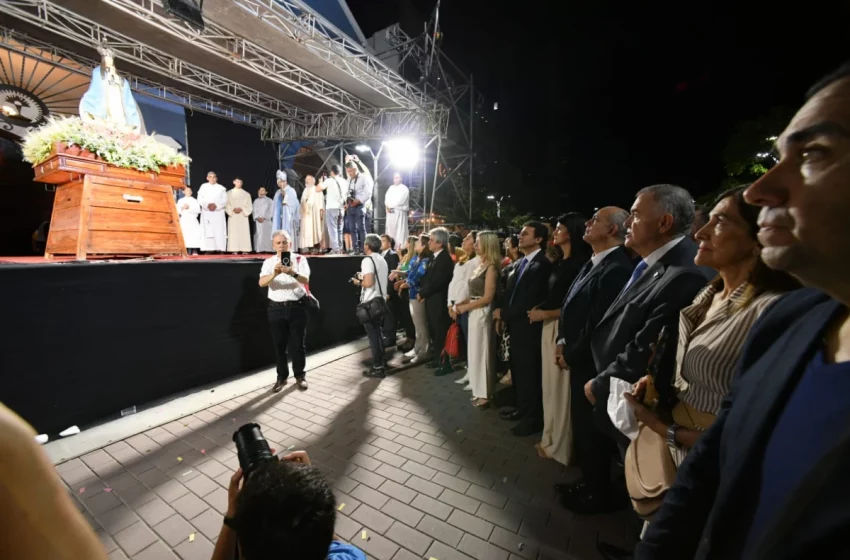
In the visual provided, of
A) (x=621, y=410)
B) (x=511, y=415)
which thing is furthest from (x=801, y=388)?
(x=511, y=415)

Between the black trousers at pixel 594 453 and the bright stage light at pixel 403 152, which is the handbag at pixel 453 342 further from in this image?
the bright stage light at pixel 403 152

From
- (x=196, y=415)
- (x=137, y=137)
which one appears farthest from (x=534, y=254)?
(x=137, y=137)

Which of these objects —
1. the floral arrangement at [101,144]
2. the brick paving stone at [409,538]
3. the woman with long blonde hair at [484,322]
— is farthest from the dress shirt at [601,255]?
the floral arrangement at [101,144]

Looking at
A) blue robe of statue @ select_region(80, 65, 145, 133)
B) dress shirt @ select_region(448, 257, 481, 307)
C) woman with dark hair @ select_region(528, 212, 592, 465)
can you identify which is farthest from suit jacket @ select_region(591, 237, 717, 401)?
blue robe of statue @ select_region(80, 65, 145, 133)

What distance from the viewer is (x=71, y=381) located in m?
3.19

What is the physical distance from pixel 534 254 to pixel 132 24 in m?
9.61

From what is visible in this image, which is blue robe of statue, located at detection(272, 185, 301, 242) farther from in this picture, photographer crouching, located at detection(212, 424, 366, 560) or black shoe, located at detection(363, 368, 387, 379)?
photographer crouching, located at detection(212, 424, 366, 560)

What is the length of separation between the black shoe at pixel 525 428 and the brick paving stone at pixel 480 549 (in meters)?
1.48

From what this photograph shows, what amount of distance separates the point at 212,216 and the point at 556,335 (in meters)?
10.00

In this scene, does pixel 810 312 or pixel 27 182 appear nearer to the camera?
pixel 810 312

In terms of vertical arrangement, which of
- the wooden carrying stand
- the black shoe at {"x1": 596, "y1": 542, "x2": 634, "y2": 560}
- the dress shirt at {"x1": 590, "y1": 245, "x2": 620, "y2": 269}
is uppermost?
the wooden carrying stand

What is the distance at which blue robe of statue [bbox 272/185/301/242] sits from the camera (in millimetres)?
9945

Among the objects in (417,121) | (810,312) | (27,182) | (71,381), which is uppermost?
(417,121)

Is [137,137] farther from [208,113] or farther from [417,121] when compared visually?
[208,113]
